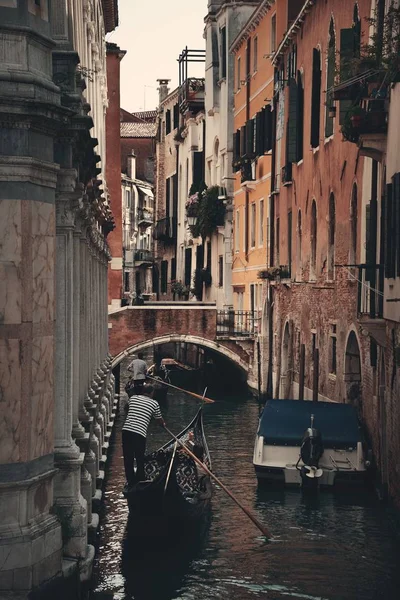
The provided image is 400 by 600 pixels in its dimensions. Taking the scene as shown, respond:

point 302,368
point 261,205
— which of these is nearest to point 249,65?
point 261,205


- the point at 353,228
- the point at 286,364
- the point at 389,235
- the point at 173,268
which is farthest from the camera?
the point at 173,268

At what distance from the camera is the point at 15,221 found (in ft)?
26.4

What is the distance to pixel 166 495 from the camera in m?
12.3

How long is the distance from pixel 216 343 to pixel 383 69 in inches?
661

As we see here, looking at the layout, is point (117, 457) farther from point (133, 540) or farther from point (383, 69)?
point (383, 69)

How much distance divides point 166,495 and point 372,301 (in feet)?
12.4

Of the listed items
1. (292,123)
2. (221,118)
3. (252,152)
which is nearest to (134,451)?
(292,123)

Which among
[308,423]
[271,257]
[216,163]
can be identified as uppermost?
[216,163]

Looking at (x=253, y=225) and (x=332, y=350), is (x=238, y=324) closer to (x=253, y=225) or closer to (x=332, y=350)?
(x=253, y=225)

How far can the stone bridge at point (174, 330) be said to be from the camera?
29031 mm

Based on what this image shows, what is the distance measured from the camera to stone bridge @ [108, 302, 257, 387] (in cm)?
2903

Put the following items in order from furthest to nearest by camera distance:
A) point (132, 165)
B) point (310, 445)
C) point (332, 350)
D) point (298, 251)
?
point (132, 165) → point (298, 251) → point (332, 350) → point (310, 445)

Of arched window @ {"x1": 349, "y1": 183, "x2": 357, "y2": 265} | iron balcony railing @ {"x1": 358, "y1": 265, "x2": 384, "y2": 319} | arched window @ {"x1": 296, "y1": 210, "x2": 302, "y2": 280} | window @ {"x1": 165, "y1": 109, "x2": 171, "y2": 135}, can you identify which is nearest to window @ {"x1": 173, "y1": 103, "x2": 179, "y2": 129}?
window @ {"x1": 165, "y1": 109, "x2": 171, "y2": 135}

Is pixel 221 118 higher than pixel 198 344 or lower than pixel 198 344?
higher
